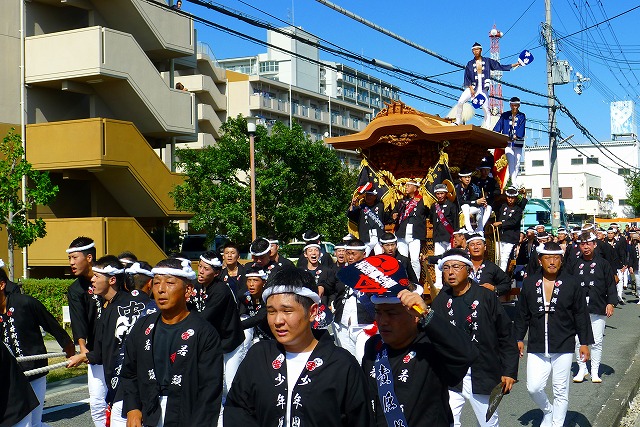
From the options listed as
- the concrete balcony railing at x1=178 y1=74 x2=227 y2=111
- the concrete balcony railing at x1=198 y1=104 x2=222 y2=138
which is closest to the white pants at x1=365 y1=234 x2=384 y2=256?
the concrete balcony railing at x1=178 y1=74 x2=227 y2=111

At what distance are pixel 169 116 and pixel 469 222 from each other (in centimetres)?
1404

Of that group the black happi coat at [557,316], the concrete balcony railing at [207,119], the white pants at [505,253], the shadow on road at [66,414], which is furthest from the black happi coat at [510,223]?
the concrete balcony railing at [207,119]

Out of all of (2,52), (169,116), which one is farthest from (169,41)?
(2,52)

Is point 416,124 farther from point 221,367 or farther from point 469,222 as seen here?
point 221,367

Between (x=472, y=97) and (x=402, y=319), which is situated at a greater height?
(x=472, y=97)

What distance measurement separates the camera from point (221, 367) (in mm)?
5125

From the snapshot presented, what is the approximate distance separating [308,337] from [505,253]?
38.4 feet

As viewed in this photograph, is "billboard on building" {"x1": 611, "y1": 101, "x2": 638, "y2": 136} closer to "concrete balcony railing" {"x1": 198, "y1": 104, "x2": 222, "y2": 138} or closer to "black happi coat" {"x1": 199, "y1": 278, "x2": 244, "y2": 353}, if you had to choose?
"concrete balcony railing" {"x1": 198, "y1": 104, "x2": 222, "y2": 138}

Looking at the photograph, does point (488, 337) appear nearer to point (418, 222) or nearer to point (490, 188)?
point (418, 222)

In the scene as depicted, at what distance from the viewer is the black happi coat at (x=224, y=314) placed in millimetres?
7727

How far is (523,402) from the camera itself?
9289 mm

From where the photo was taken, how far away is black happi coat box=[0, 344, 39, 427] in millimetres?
4887

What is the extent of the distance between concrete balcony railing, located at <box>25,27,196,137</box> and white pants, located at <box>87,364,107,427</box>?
49.4ft

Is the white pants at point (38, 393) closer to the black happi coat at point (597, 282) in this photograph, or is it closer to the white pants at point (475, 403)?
the white pants at point (475, 403)
